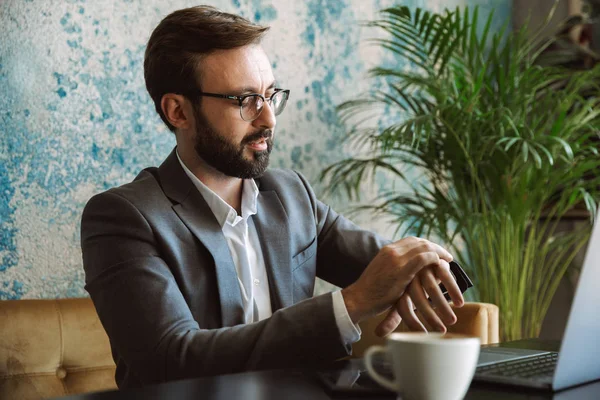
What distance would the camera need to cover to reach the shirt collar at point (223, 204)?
1648mm

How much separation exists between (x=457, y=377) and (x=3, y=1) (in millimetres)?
1930

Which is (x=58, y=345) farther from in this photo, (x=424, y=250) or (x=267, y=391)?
(x=267, y=391)

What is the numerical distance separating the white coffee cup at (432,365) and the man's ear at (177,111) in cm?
120

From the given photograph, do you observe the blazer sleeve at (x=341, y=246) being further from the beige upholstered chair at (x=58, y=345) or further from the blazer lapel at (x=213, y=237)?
the blazer lapel at (x=213, y=237)

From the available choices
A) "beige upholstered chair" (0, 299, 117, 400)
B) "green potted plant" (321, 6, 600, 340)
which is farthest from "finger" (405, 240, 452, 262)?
"green potted plant" (321, 6, 600, 340)

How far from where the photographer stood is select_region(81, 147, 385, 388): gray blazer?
1156 millimetres

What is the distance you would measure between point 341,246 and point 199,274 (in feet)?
1.39

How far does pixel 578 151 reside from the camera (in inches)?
105

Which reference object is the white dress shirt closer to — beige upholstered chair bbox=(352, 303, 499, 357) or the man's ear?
the man's ear

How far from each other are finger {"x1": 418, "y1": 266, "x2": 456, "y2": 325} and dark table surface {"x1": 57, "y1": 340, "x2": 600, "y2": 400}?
0.33 m

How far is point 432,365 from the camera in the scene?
0.66 m

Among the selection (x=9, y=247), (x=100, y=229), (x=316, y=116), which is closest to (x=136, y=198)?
(x=100, y=229)

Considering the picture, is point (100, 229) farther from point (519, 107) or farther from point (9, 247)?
point (519, 107)

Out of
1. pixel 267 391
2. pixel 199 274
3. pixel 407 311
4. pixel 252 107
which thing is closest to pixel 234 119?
pixel 252 107
